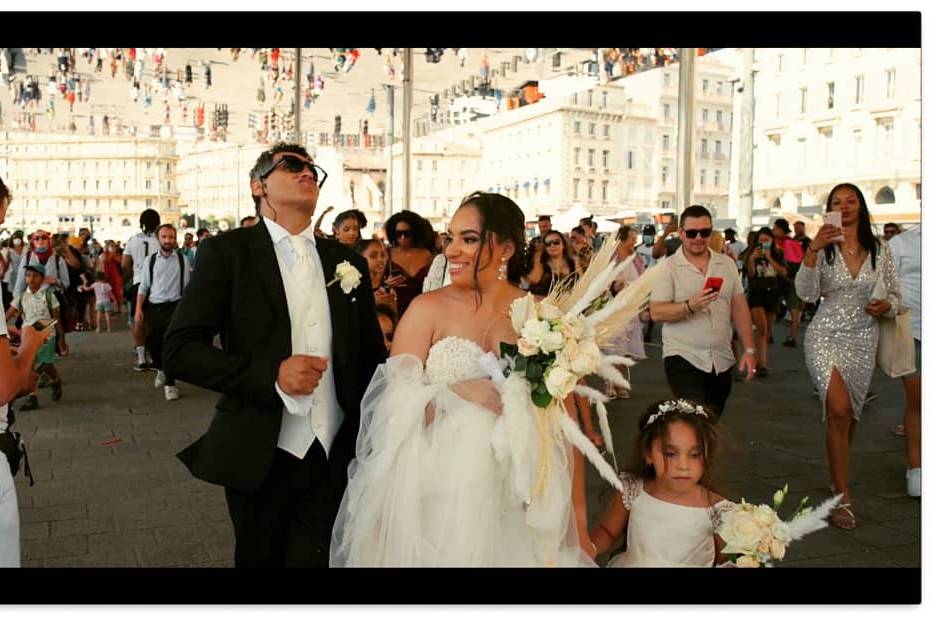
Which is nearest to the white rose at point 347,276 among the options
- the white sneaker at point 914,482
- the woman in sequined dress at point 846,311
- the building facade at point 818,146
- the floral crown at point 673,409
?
the floral crown at point 673,409

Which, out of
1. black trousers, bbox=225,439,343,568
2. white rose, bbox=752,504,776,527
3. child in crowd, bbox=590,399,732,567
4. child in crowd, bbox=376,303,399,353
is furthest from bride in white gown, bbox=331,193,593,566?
child in crowd, bbox=376,303,399,353

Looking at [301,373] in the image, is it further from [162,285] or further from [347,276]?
[162,285]

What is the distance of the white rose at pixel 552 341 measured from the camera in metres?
2.52

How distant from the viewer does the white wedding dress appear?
2715mm

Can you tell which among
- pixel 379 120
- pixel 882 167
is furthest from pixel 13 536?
pixel 882 167

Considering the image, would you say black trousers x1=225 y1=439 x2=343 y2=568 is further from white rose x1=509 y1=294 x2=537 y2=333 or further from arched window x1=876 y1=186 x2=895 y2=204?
arched window x1=876 y1=186 x2=895 y2=204

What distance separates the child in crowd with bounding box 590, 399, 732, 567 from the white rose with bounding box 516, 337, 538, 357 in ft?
3.38

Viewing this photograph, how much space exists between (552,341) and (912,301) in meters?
2.36

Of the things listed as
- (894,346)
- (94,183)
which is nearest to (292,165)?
(894,346)

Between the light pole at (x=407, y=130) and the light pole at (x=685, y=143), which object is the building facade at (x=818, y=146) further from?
the light pole at (x=407, y=130)

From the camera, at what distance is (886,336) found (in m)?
5.31
